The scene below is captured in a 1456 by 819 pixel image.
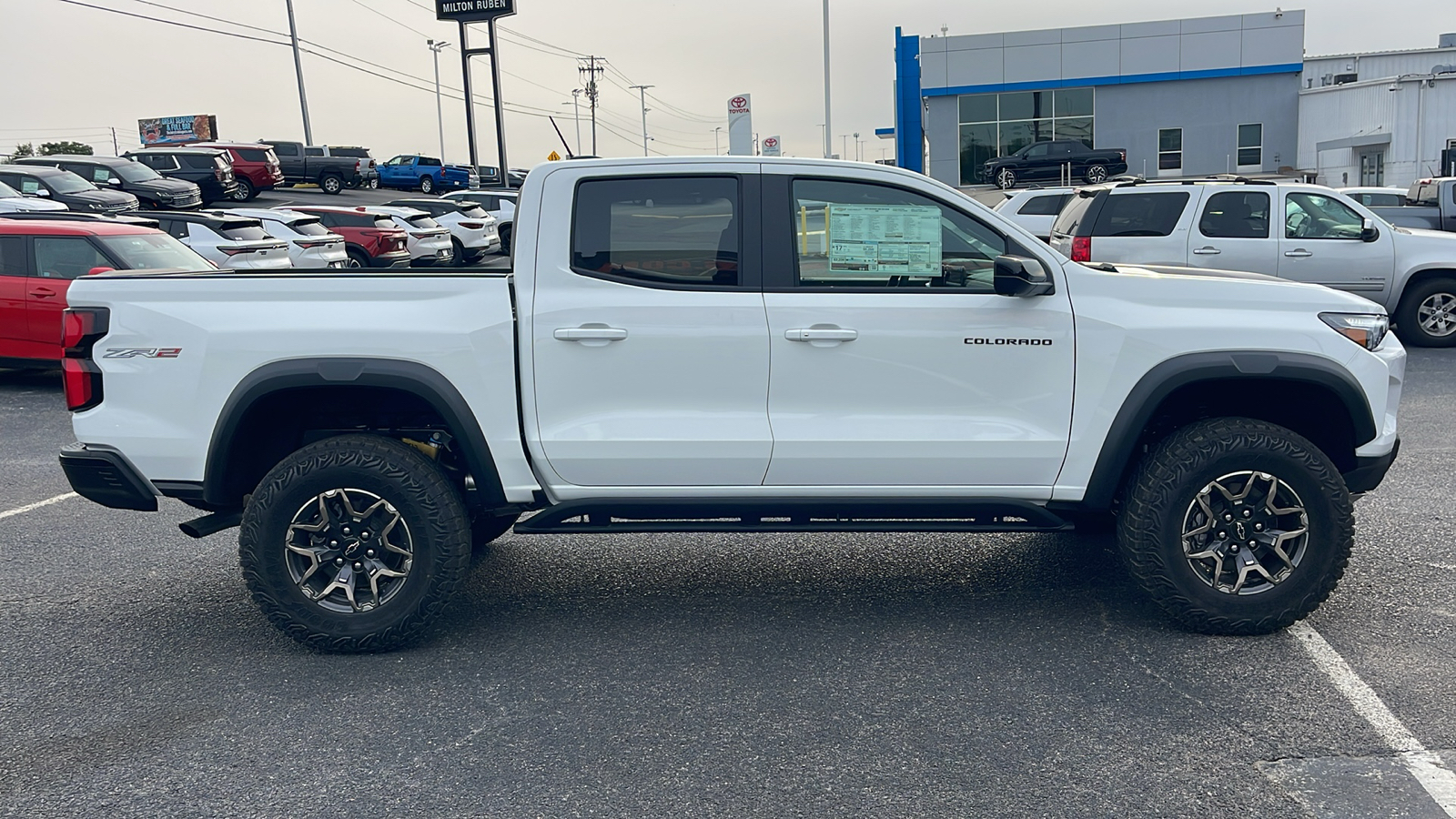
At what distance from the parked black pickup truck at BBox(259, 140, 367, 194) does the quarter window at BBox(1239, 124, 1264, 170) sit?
35.5 meters

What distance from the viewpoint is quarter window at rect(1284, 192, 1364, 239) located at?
12930 mm

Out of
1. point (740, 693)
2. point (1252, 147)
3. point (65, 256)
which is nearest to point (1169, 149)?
point (1252, 147)

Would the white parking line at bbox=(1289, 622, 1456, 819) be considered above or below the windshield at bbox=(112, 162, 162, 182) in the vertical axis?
below

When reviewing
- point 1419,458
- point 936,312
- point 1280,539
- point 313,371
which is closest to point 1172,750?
point 1280,539

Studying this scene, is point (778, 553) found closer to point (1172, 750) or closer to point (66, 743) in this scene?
point (1172, 750)

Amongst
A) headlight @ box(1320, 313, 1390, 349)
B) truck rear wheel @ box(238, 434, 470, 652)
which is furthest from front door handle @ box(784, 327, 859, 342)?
headlight @ box(1320, 313, 1390, 349)

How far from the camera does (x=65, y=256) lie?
1173cm

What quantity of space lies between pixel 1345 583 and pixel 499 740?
12.6 ft

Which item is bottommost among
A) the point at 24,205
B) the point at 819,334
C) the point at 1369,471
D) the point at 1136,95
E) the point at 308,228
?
the point at 1369,471

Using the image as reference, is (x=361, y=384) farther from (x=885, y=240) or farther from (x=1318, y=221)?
(x=1318, y=221)

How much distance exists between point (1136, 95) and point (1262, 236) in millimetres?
37173

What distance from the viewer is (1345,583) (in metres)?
5.36

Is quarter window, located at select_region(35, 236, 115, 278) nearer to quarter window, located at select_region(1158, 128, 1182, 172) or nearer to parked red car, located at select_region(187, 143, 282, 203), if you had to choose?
parked red car, located at select_region(187, 143, 282, 203)

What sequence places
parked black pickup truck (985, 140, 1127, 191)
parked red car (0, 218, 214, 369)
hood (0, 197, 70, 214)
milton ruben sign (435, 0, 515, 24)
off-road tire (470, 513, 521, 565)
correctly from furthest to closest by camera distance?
parked black pickup truck (985, 140, 1127, 191) < milton ruben sign (435, 0, 515, 24) < hood (0, 197, 70, 214) < parked red car (0, 218, 214, 369) < off-road tire (470, 513, 521, 565)
